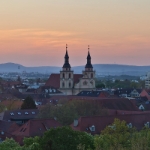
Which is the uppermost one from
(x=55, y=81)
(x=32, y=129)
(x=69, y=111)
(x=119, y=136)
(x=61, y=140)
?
(x=119, y=136)

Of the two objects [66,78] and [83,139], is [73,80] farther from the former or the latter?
[83,139]

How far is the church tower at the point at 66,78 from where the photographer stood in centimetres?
11638

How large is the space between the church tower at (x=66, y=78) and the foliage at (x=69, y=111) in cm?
5327

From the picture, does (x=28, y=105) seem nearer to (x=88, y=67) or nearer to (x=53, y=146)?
(x=53, y=146)

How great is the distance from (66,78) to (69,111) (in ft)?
198

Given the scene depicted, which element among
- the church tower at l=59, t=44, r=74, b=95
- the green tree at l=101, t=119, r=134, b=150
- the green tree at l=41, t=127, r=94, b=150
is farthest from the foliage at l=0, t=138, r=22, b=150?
the church tower at l=59, t=44, r=74, b=95

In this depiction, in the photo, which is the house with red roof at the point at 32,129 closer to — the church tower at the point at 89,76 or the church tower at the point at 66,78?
the church tower at the point at 66,78

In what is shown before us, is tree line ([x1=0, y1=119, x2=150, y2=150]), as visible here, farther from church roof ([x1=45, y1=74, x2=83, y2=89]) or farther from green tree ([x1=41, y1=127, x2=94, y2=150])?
church roof ([x1=45, y1=74, x2=83, y2=89])

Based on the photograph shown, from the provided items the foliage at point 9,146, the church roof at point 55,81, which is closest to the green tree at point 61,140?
the foliage at point 9,146

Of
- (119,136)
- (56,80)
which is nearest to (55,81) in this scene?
(56,80)

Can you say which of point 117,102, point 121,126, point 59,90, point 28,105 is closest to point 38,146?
point 121,126

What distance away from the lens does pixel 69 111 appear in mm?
56250

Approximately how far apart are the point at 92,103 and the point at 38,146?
31.4 m

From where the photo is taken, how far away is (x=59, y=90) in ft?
385
